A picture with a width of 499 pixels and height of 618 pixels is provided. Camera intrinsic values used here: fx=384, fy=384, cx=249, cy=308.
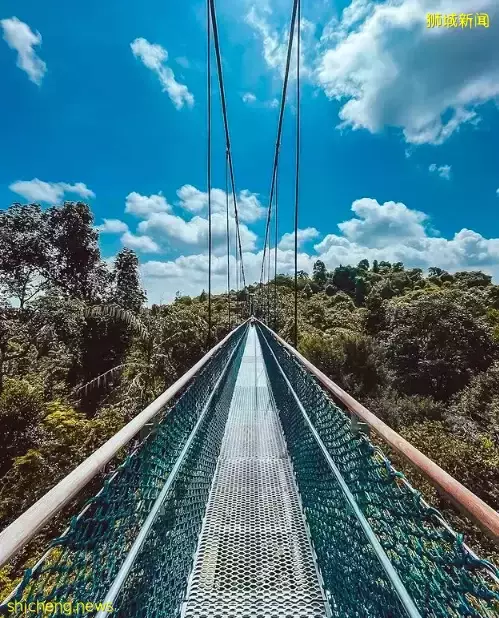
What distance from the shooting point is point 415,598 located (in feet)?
2.43

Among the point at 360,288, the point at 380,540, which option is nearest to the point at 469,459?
the point at 380,540

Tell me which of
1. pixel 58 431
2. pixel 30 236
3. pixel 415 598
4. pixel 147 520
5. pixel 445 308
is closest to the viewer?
pixel 415 598

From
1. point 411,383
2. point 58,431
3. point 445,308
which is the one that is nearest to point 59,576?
point 58,431

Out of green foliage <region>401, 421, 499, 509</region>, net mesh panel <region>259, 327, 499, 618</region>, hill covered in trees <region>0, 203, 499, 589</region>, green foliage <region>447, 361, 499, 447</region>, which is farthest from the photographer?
green foliage <region>447, 361, 499, 447</region>

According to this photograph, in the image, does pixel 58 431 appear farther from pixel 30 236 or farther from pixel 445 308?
pixel 445 308

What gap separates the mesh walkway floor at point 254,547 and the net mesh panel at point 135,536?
0.07 meters

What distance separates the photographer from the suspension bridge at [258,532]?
0.69 meters

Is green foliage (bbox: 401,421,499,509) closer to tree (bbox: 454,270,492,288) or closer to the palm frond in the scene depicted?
the palm frond

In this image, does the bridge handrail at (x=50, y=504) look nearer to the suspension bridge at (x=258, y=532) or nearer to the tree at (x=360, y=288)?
the suspension bridge at (x=258, y=532)

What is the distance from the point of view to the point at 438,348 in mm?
15344

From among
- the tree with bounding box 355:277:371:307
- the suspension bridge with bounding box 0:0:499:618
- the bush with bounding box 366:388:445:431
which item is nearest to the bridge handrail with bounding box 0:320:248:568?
the suspension bridge with bounding box 0:0:499:618

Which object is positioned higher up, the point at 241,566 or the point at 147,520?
the point at 147,520

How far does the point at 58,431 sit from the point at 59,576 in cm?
848

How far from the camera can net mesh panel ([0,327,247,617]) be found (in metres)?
0.71
